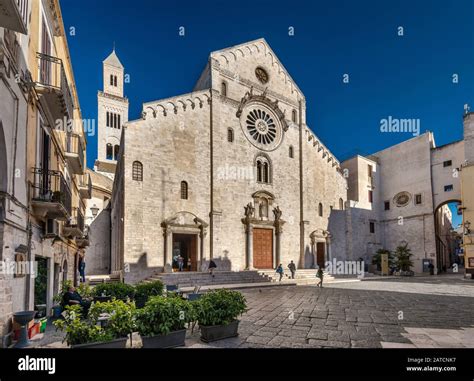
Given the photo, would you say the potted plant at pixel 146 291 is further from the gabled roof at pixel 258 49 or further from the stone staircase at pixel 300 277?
the gabled roof at pixel 258 49

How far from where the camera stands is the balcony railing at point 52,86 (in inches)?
351

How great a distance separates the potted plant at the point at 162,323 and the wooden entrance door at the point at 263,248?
18.8 m

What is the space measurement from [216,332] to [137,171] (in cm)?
1525

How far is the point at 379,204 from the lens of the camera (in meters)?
38.2

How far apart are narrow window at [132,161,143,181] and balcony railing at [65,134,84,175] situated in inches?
167

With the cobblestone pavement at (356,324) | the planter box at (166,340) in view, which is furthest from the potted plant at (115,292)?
the planter box at (166,340)

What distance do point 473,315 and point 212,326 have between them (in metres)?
8.15

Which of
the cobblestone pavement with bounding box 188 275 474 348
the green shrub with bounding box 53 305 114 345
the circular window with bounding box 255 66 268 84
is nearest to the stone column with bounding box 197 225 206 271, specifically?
the cobblestone pavement with bounding box 188 275 474 348

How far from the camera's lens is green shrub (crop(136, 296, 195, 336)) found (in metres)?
6.18

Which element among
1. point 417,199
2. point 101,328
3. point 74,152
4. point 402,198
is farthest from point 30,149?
point 402,198

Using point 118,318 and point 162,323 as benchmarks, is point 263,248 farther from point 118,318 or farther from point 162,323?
point 118,318

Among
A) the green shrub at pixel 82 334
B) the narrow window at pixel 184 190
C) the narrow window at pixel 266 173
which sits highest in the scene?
the narrow window at pixel 266 173
